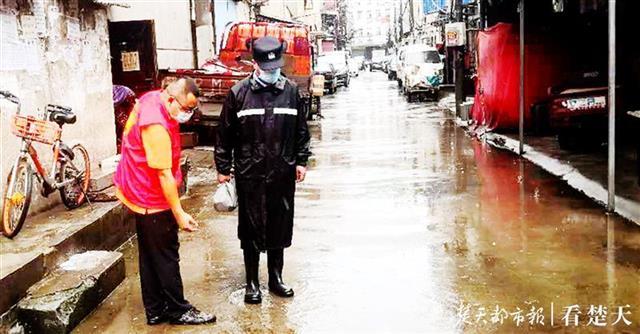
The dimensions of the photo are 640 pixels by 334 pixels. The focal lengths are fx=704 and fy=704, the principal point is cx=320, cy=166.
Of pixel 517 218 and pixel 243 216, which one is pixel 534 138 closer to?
pixel 517 218

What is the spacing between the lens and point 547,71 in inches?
575

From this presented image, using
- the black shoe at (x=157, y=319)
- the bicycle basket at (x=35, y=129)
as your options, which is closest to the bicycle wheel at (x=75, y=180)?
the bicycle basket at (x=35, y=129)

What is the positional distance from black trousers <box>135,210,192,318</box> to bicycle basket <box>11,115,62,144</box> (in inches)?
74.6

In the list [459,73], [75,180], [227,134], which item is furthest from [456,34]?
[227,134]

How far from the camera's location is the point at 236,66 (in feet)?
57.3

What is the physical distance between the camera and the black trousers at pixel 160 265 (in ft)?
15.9

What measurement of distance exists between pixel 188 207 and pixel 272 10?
3140 cm

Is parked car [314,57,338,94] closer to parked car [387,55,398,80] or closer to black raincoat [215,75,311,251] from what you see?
parked car [387,55,398,80]

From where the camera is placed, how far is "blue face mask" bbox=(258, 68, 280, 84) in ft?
17.1

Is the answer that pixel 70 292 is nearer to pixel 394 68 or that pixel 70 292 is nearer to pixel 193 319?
pixel 193 319

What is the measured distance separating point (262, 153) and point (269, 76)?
22.7 inches

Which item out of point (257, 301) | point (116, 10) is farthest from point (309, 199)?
point (116, 10)

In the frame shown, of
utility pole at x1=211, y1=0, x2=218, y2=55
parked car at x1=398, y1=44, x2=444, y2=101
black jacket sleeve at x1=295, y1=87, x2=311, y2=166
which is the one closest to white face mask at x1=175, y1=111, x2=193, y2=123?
black jacket sleeve at x1=295, y1=87, x2=311, y2=166

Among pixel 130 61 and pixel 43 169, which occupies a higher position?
pixel 130 61
